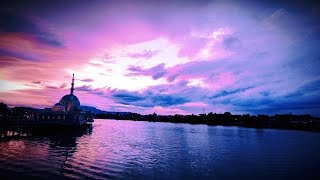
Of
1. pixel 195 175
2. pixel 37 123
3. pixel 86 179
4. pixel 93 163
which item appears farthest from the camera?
pixel 37 123

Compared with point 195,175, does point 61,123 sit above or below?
above

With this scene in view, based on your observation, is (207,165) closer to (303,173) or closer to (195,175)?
(195,175)

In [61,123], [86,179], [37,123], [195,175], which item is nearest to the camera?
[86,179]

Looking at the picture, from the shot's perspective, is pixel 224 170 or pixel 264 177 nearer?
pixel 264 177

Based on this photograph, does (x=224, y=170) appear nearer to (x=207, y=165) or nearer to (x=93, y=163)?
(x=207, y=165)

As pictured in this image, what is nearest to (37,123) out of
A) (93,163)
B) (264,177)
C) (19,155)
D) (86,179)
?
(19,155)

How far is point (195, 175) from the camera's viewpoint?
3158 centimetres

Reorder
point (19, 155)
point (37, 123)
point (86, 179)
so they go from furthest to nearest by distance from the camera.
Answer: point (37, 123), point (19, 155), point (86, 179)

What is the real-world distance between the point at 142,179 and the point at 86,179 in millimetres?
6137

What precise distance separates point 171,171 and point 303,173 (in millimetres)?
19300

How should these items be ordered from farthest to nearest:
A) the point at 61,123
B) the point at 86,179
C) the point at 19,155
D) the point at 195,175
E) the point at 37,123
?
the point at 61,123 → the point at 37,123 → the point at 19,155 → the point at 195,175 → the point at 86,179

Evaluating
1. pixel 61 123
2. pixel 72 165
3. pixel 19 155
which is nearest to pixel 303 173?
pixel 72 165

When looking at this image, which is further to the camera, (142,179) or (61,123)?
(61,123)

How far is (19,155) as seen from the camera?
3762 centimetres
